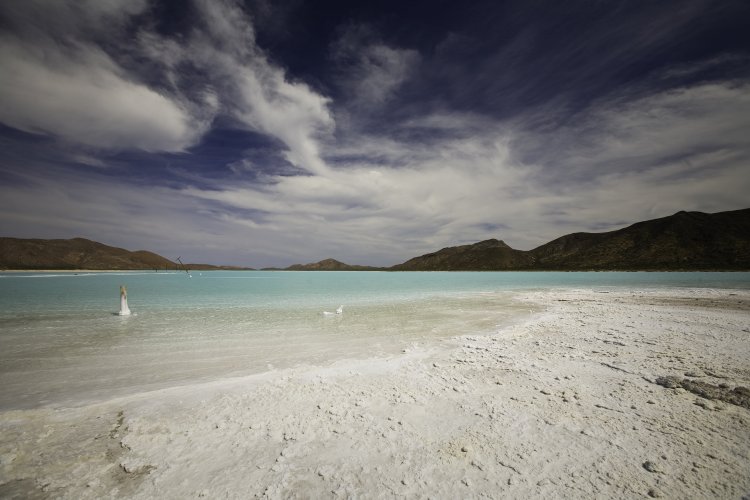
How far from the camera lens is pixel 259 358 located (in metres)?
8.38

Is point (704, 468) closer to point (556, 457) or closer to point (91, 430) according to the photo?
point (556, 457)

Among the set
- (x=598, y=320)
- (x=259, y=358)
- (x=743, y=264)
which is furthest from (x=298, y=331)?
(x=743, y=264)

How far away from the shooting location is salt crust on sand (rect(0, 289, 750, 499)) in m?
3.30

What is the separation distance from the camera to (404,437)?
4.27 meters

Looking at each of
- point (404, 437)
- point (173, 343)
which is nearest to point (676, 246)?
point (404, 437)

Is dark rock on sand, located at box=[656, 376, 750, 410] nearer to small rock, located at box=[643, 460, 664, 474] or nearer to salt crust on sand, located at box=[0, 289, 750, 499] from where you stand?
salt crust on sand, located at box=[0, 289, 750, 499]

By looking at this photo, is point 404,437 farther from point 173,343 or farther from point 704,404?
point 173,343

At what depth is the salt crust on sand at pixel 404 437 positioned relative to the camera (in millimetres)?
3301

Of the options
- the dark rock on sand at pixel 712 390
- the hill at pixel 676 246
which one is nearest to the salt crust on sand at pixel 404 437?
the dark rock on sand at pixel 712 390

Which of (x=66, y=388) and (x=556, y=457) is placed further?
(x=66, y=388)

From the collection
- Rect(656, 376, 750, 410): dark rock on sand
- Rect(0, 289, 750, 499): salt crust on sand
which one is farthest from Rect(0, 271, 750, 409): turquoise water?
Rect(656, 376, 750, 410): dark rock on sand

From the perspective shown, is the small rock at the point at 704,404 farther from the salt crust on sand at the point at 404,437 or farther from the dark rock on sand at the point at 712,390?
the dark rock on sand at the point at 712,390

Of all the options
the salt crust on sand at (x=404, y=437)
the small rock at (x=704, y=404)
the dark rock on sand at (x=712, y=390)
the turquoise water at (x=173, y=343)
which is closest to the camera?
the salt crust on sand at (x=404, y=437)

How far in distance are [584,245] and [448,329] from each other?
217m
